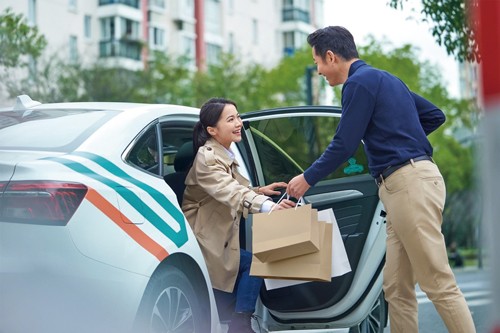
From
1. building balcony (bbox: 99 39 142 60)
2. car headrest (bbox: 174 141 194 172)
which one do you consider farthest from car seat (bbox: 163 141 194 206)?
building balcony (bbox: 99 39 142 60)

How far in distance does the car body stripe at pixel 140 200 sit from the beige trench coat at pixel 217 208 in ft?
1.24

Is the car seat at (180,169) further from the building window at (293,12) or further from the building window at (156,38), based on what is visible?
the building window at (293,12)

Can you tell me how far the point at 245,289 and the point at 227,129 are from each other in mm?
876

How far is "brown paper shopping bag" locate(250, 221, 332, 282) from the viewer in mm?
5102

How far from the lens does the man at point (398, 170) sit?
16.3 ft

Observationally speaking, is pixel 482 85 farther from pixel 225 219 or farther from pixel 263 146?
pixel 263 146

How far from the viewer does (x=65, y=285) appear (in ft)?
13.1

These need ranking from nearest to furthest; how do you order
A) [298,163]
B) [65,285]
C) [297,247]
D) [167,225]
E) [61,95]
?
[65,285]
[167,225]
[297,247]
[298,163]
[61,95]

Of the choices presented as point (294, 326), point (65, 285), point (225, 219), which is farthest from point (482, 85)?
point (294, 326)

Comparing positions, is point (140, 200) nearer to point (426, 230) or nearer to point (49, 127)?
point (49, 127)

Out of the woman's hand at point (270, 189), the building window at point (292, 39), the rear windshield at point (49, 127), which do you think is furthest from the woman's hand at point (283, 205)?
the building window at point (292, 39)

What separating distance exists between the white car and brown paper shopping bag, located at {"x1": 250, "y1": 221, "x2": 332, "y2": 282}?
30cm

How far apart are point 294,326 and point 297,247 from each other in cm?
84

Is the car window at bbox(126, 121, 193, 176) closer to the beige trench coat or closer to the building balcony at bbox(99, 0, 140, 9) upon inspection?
the beige trench coat
